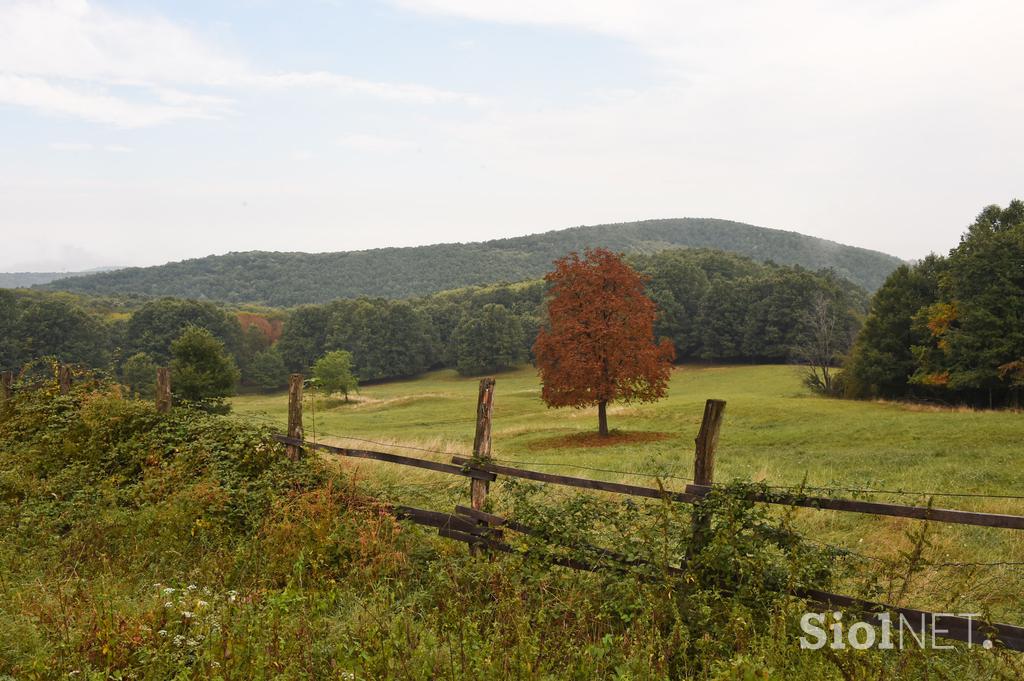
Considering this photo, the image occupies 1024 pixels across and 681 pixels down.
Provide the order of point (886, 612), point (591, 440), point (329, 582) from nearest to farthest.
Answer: point (886, 612) < point (329, 582) < point (591, 440)

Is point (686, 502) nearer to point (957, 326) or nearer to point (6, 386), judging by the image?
point (6, 386)

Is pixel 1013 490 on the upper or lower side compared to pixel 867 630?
lower

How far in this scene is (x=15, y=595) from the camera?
18.7 ft

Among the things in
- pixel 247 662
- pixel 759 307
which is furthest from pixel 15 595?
pixel 759 307

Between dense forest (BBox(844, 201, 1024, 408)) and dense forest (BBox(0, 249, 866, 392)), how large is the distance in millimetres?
Answer: 22096

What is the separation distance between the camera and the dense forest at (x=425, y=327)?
75125mm

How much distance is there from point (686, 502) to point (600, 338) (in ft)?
66.2

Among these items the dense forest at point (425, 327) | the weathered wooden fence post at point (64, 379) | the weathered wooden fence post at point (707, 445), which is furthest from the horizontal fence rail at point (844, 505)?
the dense forest at point (425, 327)

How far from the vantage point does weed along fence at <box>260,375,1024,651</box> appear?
458cm

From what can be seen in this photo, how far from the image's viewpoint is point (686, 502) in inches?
235

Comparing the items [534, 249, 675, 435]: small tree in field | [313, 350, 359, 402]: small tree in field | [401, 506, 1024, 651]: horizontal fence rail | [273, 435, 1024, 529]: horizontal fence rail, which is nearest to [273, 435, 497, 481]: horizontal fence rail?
[273, 435, 1024, 529]: horizontal fence rail

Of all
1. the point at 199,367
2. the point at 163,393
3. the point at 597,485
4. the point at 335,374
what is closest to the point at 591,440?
the point at 163,393

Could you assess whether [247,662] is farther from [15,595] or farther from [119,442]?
[119,442]

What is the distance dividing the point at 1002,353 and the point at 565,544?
1551 inches
